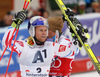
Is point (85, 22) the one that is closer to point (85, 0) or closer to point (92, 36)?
point (92, 36)

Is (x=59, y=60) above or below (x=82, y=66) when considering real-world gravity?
above

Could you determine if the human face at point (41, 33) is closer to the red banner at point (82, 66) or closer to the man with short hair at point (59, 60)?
the man with short hair at point (59, 60)

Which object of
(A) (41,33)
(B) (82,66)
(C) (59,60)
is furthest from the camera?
(B) (82,66)

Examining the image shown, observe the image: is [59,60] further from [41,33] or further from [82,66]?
[82,66]

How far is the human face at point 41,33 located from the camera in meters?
4.50

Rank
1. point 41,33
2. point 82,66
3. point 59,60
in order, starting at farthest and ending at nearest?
1. point 82,66
2. point 59,60
3. point 41,33

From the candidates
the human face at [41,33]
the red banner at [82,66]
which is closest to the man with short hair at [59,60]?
the human face at [41,33]

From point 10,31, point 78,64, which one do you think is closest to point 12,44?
point 10,31

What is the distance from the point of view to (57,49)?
4.75 m

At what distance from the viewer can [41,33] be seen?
4.50 meters

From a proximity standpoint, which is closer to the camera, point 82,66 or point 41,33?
point 41,33

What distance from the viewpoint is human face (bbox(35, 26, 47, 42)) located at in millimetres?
4500

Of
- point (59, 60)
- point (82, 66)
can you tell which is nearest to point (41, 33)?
point (59, 60)

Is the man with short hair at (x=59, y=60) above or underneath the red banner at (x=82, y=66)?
above
